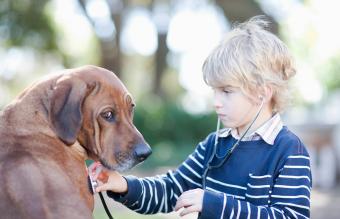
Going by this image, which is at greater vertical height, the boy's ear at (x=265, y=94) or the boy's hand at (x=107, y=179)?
the boy's ear at (x=265, y=94)

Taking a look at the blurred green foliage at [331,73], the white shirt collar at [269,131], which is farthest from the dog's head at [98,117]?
the blurred green foliage at [331,73]

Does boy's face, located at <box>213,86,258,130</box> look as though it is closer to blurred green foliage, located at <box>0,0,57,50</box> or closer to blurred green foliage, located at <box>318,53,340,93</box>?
blurred green foliage, located at <box>0,0,57,50</box>

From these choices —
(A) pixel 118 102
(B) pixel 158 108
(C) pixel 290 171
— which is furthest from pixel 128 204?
(B) pixel 158 108

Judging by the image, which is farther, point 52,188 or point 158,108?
point 158,108

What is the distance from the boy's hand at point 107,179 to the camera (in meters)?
3.92

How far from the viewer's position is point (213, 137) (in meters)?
4.34

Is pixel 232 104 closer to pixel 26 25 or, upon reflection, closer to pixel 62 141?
pixel 62 141

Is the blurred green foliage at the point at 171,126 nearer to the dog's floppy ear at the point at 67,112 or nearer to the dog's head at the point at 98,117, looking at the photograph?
the dog's head at the point at 98,117

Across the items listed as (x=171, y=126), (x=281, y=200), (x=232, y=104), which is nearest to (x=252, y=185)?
(x=281, y=200)

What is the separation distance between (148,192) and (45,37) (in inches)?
915

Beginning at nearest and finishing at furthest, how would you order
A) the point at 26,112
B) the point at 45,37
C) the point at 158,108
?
1. the point at 26,112
2. the point at 158,108
3. the point at 45,37

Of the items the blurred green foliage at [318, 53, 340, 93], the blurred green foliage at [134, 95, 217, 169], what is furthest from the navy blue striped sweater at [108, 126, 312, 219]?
the blurred green foliage at [318, 53, 340, 93]

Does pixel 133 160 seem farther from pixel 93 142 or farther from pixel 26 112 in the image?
pixel 26 112

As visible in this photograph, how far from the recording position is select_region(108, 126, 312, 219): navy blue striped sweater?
369 centimetres
